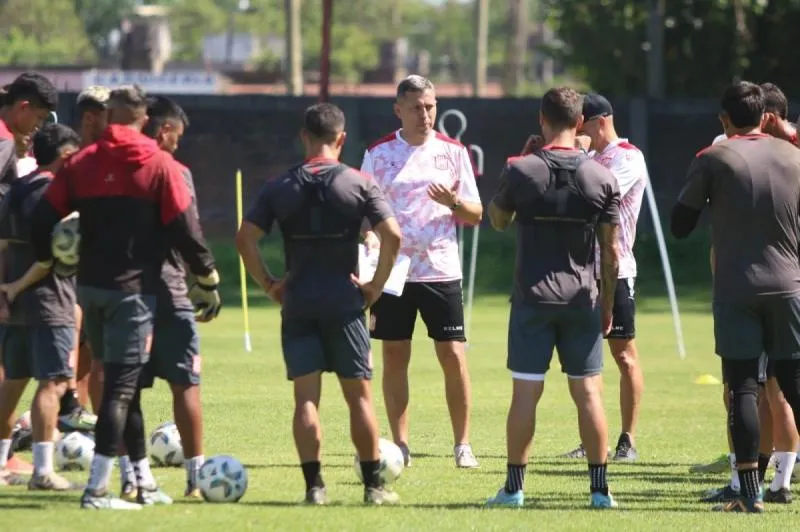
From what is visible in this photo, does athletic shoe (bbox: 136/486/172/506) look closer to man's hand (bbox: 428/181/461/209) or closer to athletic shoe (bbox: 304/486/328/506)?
athletic shoe (bbox: 304/486/328/506)

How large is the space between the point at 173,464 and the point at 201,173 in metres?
21.6

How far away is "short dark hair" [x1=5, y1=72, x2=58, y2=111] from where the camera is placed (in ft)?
33.7

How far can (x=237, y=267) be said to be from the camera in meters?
30.9

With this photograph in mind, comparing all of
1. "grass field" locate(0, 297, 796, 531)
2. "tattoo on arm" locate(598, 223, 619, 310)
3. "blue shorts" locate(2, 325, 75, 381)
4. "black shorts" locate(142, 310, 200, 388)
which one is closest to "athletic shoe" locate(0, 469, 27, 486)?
"grass field" locate(0, 297, 796, 531)

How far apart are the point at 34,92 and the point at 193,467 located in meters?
2.52

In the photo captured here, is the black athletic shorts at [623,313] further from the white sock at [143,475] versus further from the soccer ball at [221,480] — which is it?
the white sock at [143,475]

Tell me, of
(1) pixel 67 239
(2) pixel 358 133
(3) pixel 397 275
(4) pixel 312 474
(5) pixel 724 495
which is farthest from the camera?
(2) pixel 358 133

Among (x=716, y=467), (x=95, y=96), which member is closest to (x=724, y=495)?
(x=716, y=467)

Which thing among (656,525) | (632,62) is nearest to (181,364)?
(656,525)

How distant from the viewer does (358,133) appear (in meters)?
31.3

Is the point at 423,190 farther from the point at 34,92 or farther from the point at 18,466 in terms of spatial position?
the point at 18,466

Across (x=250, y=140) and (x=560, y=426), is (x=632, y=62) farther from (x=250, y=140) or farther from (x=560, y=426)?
(x=560, y=426)

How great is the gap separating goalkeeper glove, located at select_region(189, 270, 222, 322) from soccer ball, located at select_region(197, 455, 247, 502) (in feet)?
2.50

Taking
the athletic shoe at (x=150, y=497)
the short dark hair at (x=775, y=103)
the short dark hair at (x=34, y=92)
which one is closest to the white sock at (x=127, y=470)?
the athletic shoe at (x=150, y=497)
